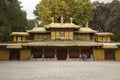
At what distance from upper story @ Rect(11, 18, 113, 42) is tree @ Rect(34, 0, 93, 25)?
313 inches

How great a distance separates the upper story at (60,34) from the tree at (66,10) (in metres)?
7.95

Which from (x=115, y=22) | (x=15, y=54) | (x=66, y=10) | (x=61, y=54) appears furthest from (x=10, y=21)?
(x=115, y=22)

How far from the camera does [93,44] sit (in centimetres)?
5350

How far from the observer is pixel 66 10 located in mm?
68688

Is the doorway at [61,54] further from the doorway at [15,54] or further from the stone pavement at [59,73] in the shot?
the stone pavement at [59,73]

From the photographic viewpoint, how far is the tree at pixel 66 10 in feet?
225

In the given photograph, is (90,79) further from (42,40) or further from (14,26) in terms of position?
(14,26)

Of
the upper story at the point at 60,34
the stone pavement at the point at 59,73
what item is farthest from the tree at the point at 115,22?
the stone pavement at the point at 59,73

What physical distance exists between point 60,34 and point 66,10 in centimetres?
1160

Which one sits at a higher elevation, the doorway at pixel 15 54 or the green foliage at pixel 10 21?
the green foliage at pixel 10 21

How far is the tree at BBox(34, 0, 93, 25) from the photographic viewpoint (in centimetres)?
6862

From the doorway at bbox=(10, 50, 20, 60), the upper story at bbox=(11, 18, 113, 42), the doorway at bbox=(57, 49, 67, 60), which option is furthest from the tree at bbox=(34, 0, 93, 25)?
the doorway at bbox=(10, 50, 20, 60)

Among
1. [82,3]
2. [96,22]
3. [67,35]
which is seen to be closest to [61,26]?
[67,35]

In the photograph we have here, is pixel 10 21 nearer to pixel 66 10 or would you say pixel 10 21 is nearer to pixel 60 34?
pixel 60 34
